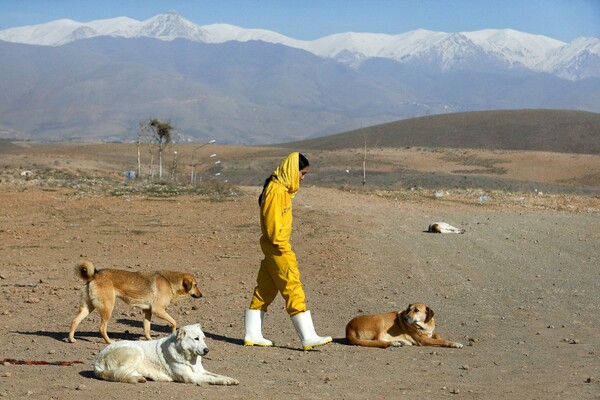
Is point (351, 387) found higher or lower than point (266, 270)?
lower

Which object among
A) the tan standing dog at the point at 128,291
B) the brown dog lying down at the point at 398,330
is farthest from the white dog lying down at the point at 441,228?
the tan standing dog at the point at 128,291

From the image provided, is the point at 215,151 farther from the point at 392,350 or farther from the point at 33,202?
the point at 392,350

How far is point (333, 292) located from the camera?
1462cm

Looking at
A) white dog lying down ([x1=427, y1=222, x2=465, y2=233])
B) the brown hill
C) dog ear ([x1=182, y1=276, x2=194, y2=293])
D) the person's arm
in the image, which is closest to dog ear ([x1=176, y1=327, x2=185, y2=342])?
the person's arm

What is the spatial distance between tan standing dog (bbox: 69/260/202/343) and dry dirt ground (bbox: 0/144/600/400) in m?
0.39

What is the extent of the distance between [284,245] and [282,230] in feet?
0.51

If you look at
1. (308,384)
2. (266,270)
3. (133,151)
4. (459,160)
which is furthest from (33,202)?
(133,151)

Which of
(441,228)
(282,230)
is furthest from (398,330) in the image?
(441,228)

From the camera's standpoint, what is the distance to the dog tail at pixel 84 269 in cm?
982

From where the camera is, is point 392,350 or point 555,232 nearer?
point 392,350

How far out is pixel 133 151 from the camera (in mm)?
96250

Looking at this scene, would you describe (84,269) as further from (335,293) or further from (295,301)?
(335,293)

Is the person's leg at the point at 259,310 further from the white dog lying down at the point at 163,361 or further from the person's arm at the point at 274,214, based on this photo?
the white dog lying down at the point at 163,361

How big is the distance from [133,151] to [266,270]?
286 feet
